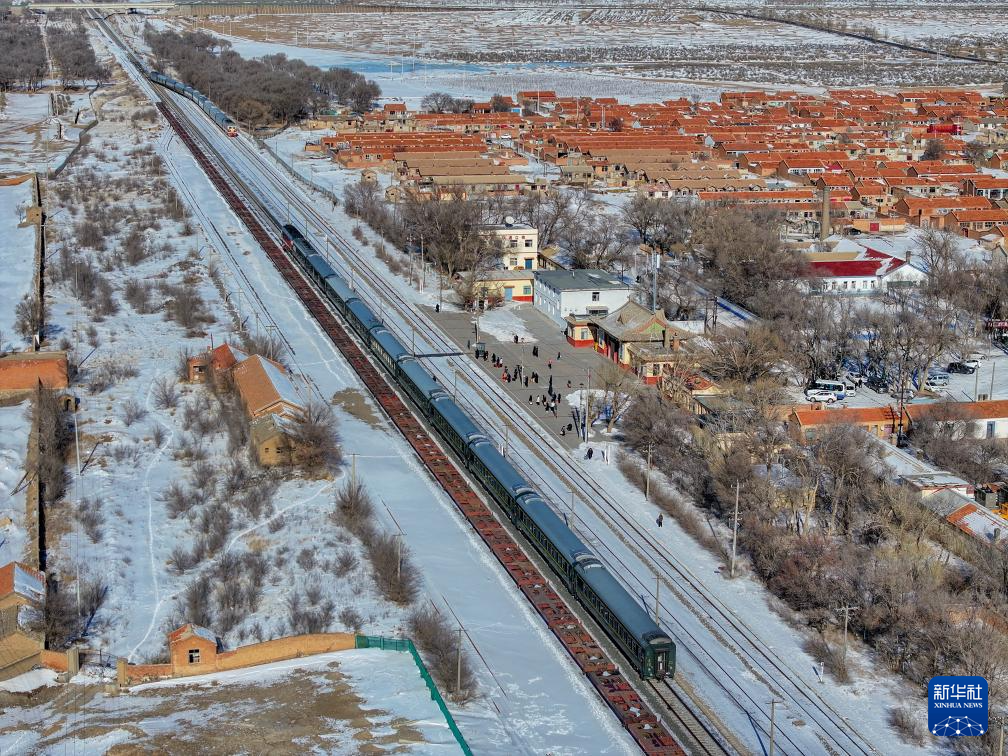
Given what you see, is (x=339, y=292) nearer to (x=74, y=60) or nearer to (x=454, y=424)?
(x=454, y=424)

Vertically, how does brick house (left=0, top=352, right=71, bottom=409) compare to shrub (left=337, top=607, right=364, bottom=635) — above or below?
above

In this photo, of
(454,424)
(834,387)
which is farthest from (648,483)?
(834,387)

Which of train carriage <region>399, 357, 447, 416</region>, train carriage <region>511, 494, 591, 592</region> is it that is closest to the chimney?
train carriage <region>399, 357, 447, 416</region>

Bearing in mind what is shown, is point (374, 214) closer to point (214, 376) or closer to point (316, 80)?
point (214, 376)

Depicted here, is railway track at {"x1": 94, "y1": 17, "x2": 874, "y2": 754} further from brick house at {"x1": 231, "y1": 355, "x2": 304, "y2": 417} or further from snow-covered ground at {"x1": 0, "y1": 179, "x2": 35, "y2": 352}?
snow-covered ground at {"x1": 0, "y1": 179, "x2": 35, "y2": 352}

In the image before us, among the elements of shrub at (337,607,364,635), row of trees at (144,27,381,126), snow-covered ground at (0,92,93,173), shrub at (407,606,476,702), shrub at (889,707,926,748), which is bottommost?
shrub at (889,707,926,748)

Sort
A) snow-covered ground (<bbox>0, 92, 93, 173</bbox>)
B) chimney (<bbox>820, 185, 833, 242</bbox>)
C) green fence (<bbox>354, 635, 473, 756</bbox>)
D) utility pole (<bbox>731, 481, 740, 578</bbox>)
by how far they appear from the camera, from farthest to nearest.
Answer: snow-covered ground (<bbox>0, 92, 93, 173</bbox>), chimney (<bbox>820, 185, 833, 242</bbox>), utility pole (<bbox>731, 481, 740, 578</bbox>), green fence (<bbox>354, 635, 473, 756</bbox>)
